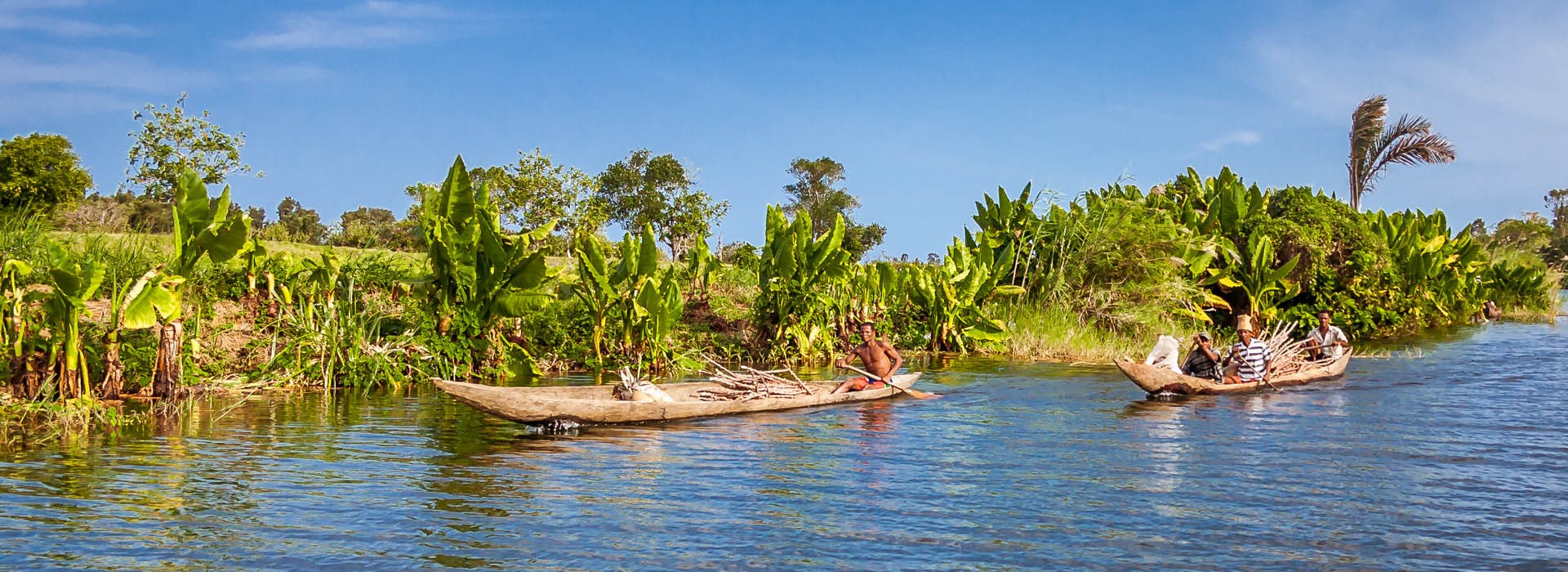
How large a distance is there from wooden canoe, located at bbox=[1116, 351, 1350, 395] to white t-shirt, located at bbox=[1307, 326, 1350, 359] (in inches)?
50.9

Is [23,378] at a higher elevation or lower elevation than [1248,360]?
lower

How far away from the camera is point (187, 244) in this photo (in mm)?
11664

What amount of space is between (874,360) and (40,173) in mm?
23296

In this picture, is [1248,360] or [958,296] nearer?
[1248,360]

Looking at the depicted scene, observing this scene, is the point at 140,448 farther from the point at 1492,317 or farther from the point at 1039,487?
the point at 1492,317

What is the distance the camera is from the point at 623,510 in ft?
25.0

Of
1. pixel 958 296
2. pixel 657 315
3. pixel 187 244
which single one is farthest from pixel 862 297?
pixel 187 244

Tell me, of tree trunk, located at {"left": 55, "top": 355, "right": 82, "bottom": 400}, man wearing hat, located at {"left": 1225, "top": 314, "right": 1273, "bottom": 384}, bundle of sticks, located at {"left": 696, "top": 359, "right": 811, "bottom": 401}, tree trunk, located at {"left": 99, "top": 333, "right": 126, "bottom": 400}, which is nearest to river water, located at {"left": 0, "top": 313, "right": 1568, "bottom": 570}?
bundle of sticks, located at {"left": 696, "top": 359, "right": 811, "bottom": 401}

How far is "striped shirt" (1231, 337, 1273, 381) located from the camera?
48.4 ft

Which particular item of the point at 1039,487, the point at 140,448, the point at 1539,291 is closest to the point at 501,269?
the point at 140,448

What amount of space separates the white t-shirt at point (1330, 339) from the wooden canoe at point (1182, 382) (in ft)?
4.24

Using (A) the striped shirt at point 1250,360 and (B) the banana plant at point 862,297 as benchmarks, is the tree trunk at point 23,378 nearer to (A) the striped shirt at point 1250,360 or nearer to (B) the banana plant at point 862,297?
(B) the banana plant at point 862,297

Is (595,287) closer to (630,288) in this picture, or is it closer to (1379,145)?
(630,288)

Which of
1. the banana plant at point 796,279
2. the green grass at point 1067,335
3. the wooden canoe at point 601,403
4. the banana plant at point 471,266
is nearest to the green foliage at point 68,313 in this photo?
the wooden canoe at point 601,403
